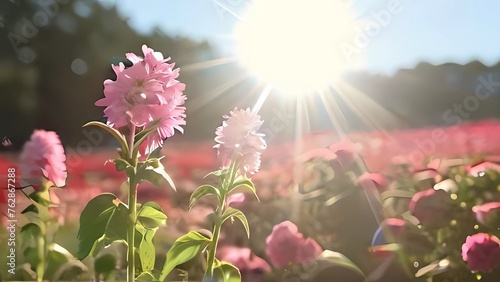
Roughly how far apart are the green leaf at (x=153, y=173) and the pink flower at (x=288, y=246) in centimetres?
65

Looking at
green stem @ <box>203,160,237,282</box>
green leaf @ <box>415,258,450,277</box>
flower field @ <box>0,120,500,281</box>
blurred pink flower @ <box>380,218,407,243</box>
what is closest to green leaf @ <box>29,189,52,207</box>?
flower field @ <box>0,120,500,281</box>

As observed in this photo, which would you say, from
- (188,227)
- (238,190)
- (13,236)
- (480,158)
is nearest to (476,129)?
(480,158)

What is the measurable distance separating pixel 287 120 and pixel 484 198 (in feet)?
1.91

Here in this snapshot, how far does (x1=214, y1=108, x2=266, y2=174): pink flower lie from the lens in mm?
1104

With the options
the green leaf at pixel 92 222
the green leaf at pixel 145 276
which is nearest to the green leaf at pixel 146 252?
the green leaf at pixel 145 276

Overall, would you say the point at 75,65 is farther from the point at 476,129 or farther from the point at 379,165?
the point at 476,129

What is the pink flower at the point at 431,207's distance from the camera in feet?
5.10

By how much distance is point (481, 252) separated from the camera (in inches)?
60.3

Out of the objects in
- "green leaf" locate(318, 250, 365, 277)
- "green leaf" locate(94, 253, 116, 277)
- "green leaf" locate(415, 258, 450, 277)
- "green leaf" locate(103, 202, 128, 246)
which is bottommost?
"green leaf" locate(415, 258, 450, 277)

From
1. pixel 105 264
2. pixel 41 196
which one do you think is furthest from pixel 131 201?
pixel 105 264

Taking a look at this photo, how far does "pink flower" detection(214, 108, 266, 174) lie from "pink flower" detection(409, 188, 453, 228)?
63 cm

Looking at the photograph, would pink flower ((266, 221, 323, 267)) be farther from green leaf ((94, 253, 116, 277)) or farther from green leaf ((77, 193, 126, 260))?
green leaf ((77, 193, 126, 260))

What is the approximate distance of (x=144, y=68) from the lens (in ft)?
3.10

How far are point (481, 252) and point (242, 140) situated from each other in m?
0.82
